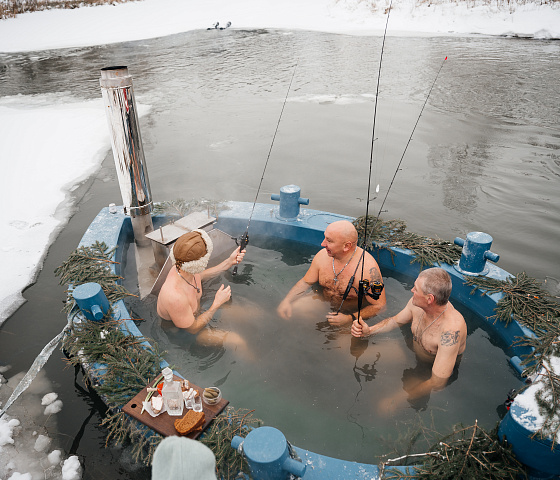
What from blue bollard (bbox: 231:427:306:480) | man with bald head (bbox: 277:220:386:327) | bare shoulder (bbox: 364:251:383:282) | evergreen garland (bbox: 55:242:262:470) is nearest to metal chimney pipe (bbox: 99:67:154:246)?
evergreen garland (bbox: 55:242:262:470)

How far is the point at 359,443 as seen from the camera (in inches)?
129

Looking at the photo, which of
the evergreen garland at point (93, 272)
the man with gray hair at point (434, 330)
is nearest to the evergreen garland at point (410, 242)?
the man with gray hair at point (434, 330)

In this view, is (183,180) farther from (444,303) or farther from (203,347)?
(444,303)

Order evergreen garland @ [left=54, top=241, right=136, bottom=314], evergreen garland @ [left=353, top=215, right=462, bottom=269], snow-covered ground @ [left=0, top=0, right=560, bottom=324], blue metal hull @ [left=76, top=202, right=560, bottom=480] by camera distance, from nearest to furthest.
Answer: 1. blue metal hull @ [left=76, top=202, right=560, bottom=480]
2. evergreen garland @ [left=54, top=241, right=136, bottom=314]
3. evergreen garland @ [left=353, top=215, right=462, bottom=269]
4. snow-covered ground @ [left=0, top=0, right=560, bottom=324]

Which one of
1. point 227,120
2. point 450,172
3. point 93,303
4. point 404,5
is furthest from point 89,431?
point 404,5

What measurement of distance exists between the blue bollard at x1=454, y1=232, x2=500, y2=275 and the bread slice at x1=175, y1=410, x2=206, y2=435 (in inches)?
126

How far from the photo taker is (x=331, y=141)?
10797 mm

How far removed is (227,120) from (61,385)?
9.94 metres

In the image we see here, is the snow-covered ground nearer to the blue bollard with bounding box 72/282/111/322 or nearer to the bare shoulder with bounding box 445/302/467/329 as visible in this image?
the blue bollard with bounding box 72/282/111/322

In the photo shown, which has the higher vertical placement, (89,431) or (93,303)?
(93,303)

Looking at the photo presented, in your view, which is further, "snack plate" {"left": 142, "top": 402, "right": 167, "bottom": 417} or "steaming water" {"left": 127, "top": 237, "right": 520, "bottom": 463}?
"steaming water" {"left": 127, "top": 237, "right": 520, "bottom": 463}

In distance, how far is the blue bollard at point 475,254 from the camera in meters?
4.10

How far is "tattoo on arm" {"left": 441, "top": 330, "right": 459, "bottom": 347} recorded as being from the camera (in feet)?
11.3

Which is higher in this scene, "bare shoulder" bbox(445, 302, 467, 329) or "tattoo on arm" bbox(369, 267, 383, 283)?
"bare shoulder" bbox(445, 302, 467, 329)
